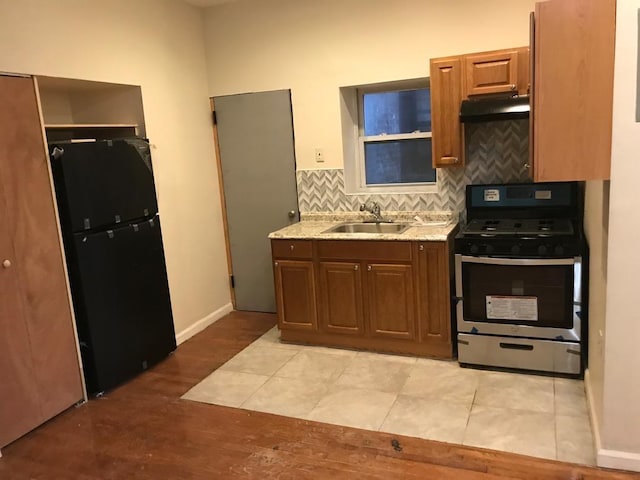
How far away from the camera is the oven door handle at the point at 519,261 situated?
3.05 m

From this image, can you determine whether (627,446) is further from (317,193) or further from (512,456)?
(317,193)

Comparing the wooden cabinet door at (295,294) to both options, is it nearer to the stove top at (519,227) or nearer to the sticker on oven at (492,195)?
the stove top at (519,227)

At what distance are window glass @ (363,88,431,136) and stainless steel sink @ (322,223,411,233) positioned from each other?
76 centimetres

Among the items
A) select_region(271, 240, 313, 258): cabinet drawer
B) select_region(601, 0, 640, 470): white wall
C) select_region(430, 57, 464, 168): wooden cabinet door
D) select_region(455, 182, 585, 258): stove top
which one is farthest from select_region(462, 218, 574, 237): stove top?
select_region(271, 240, 313, 258): cabinet drawer

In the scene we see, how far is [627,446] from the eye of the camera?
2.28 metres

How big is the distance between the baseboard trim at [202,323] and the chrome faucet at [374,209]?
1.60 m

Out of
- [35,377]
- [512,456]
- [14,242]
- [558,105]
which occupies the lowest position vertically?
[512,456]

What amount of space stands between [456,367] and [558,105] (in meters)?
1.87

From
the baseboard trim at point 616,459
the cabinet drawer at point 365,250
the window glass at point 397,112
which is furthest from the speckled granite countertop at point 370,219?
the baseboard trim at point 616,459

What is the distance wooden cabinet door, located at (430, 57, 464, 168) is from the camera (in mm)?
3472

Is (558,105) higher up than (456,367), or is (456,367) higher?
(558,105)

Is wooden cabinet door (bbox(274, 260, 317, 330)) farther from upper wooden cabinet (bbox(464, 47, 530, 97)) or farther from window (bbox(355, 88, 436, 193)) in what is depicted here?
upper wooden cabinet (bbox(464, 47, 530, 97))

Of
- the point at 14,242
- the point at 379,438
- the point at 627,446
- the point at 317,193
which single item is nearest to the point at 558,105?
the point at 627,446

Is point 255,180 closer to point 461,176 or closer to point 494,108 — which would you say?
point 461,176
